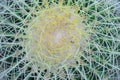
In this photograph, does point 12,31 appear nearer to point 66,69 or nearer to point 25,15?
point 25,15

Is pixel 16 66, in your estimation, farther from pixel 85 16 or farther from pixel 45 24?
pixel 85 16

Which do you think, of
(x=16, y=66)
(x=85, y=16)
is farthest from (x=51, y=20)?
(x=16, y=66)

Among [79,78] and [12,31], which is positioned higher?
[12,31]

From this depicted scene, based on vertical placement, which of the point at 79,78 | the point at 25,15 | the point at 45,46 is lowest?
the point at 79,78

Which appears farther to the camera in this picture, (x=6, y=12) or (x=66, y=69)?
(x=6, y=12)
